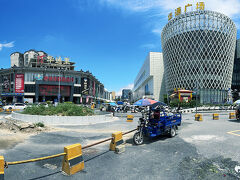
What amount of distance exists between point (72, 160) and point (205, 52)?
253ft

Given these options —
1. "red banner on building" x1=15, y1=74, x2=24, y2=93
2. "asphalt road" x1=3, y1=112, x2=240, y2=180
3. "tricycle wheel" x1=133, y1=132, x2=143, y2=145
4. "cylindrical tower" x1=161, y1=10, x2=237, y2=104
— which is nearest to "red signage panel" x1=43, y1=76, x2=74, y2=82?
"red banner on building" x1=15, y1=74, x2=24, y2=93

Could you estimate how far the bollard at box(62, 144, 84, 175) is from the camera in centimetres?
499

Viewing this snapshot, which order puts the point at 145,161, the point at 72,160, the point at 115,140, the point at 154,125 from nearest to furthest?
the point at 72,160
the point at 145,161
the point at 115,140
the point at 154,125

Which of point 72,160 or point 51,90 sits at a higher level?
point 51,90

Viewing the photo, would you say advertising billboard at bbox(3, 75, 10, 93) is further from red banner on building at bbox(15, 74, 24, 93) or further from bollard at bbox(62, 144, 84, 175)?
bollard at bbox(62, 144, 84, 175)

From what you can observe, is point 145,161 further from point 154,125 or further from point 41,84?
point 41,84

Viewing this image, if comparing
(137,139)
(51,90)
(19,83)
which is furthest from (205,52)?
(19,83)

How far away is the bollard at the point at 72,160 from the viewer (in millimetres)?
4992

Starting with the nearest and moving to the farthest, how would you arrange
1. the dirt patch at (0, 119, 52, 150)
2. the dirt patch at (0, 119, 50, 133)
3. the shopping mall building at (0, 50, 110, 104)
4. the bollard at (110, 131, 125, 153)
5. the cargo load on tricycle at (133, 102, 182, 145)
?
the bollard at (110, 131, 125, 153) < the cargo load on tricycle at (133, 102, 182, 145) < the dirt patch at (0, 119, 52, 150) < the dirt patch at (0, 119, 50, 133) < the shopping mall building at (0, 50, 110, 104)

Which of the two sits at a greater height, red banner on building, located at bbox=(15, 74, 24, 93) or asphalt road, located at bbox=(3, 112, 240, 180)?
red banner on building, located at bbox=(15, 74, 24, 93)

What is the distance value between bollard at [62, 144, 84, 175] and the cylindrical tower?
2820 inches

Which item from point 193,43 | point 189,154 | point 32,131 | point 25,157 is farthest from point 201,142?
point 193,43

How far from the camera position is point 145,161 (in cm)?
626

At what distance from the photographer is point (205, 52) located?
69562mm
